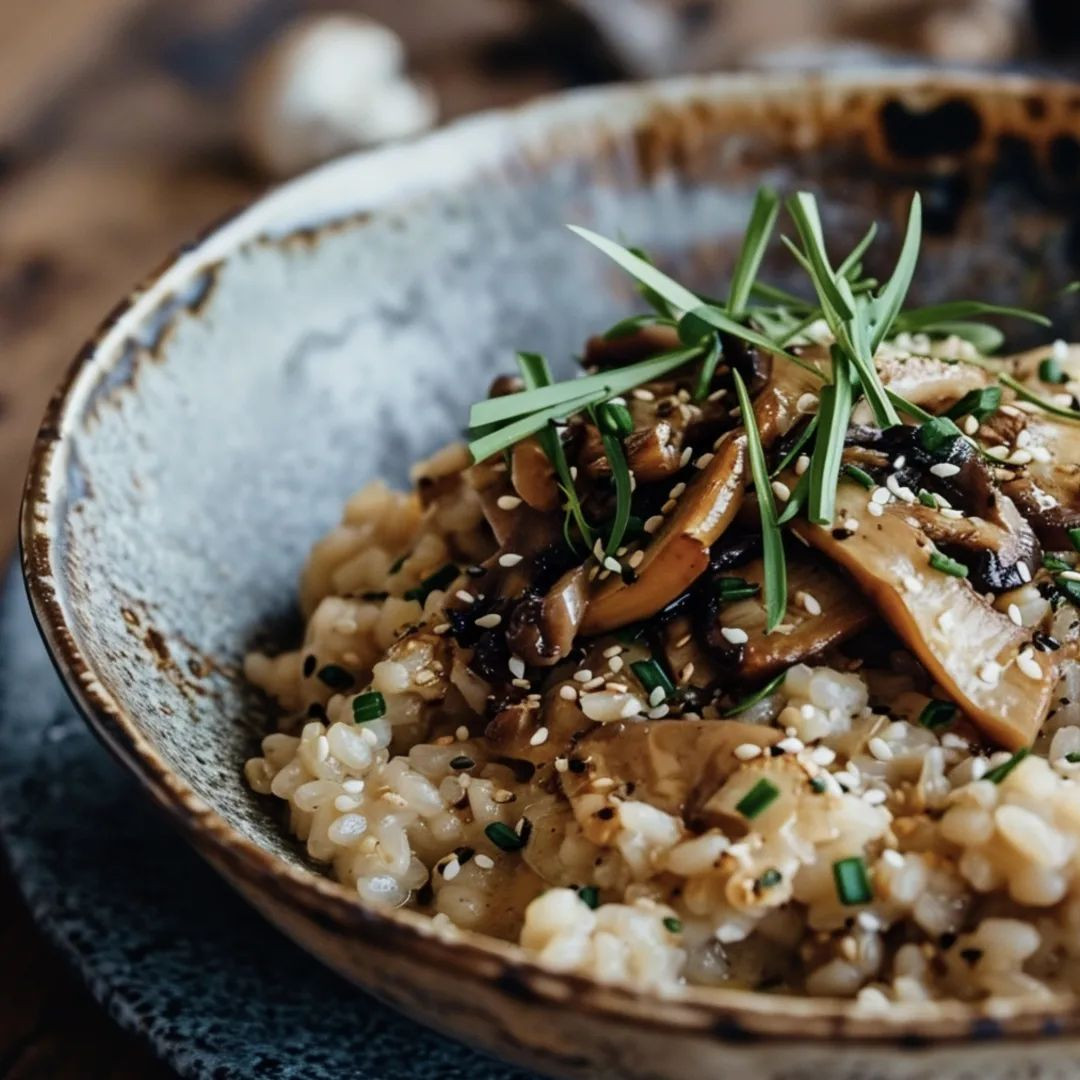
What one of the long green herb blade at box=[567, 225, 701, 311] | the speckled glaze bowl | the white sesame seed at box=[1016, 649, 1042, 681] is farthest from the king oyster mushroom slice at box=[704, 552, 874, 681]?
the speckled glaze bowl

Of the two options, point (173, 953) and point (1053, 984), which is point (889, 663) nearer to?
point (1053, 984)

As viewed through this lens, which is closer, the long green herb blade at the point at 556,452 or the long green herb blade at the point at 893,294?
the long green herb blade at the point at 556,452

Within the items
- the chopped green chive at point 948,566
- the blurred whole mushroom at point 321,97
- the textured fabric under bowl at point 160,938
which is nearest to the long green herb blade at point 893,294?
the chopped green chive at point 948,566

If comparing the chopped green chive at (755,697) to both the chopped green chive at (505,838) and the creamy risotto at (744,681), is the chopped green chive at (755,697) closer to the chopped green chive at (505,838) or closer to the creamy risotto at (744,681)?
the creamy risotto at (744,681)

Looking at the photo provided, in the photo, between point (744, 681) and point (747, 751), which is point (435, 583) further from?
point (747, 751)

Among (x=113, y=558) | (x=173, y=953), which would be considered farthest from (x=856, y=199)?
(x=173, y=953)

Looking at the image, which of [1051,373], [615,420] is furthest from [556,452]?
[1051,373]

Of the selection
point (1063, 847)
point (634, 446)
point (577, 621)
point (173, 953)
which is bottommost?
point (173, 953)
